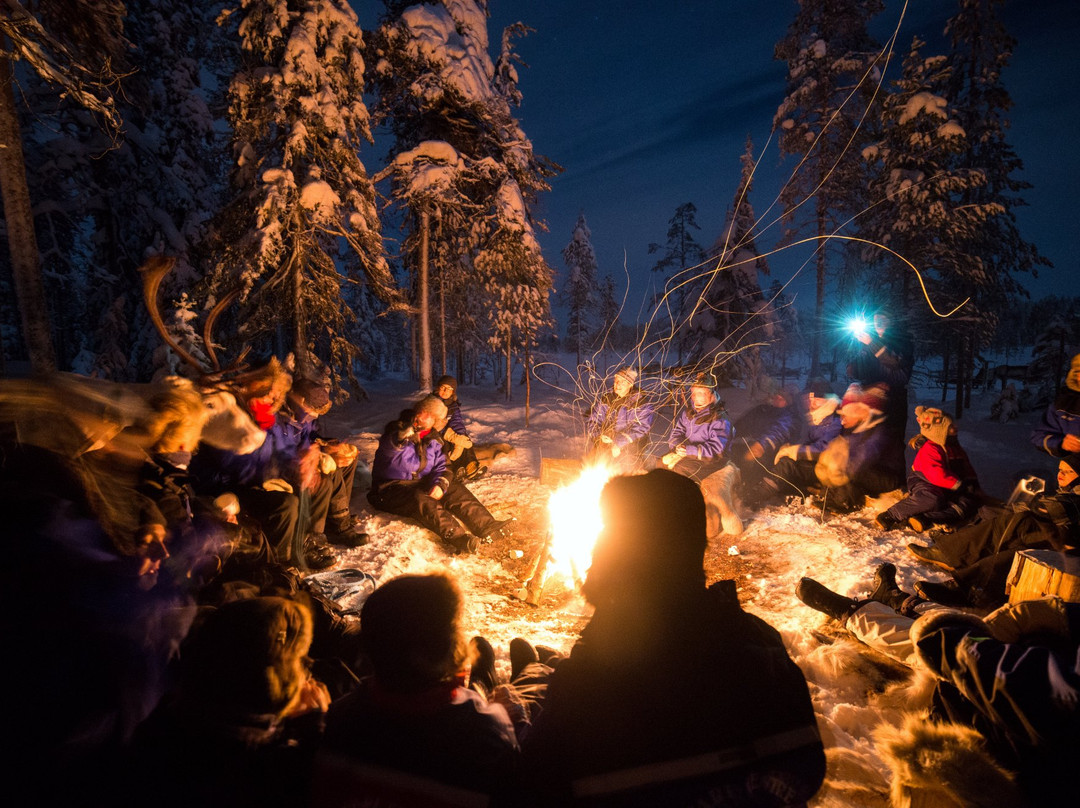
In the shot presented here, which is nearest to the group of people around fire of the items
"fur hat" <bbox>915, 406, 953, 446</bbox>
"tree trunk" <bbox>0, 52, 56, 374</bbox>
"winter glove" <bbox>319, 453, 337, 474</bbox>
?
"winter glove" <bbox>319, 453, 337, 474</bbox>

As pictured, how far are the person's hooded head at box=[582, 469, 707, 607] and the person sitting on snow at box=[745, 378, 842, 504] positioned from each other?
5928mm

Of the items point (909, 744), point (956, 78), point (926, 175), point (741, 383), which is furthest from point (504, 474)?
point (956, 78)

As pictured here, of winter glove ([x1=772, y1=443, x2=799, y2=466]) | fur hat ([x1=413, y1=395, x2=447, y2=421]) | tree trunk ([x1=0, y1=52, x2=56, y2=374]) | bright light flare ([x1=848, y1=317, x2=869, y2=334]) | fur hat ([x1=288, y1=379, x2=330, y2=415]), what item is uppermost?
tree trunk ([x1=0, y1=52, x2=56, y2=374])

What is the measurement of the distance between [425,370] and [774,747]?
1092cm

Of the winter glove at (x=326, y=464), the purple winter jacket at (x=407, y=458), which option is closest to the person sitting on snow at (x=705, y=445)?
the purple winter jacket at (x=407, y=458)

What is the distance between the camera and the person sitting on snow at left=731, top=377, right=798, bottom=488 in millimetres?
8148

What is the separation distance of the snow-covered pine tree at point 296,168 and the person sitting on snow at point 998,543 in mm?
9503

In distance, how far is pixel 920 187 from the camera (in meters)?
12.1

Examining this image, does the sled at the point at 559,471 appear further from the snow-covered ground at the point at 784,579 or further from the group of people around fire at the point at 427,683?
the group of people around fire at the point at 427,683

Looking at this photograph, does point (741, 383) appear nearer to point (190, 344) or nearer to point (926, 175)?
point (926, 175)

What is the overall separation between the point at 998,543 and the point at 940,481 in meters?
1.21

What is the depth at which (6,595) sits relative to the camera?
1771mm

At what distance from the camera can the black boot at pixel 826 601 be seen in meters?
3.50

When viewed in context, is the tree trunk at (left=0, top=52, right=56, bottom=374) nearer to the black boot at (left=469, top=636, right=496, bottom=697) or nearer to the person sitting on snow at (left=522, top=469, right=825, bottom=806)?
the black boot at (left=469, top=636, right=496, bottom=697)
